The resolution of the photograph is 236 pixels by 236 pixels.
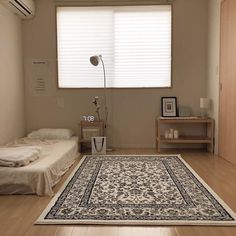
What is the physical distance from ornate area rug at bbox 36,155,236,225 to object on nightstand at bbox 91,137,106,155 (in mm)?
811

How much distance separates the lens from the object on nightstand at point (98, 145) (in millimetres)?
5000

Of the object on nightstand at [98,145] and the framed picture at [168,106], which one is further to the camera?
the framed picture at [168,106]

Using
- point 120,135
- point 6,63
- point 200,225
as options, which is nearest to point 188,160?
point 120,135

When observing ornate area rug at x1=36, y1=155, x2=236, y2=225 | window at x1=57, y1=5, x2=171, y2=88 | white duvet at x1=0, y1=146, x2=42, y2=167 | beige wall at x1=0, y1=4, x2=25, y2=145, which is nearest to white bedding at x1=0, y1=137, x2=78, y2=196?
white duvet at x1=0, y1=146, x2=42, y2=167

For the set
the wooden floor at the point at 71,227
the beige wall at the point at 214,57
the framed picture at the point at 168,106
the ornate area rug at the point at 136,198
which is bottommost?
the wooden floor at the point at 71,227

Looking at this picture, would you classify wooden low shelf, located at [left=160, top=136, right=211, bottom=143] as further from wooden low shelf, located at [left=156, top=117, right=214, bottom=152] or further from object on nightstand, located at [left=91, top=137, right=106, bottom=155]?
object on nightstand, located at [left=91, top=137, right=106, bottom=155]

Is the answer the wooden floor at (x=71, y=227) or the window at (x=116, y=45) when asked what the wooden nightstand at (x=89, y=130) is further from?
the wooden floor at (x=71, y=227)

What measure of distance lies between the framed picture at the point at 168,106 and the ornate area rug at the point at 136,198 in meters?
1.41

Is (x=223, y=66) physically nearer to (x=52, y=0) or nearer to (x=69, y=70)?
(x=69, y=70)

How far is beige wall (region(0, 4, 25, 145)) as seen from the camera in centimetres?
461

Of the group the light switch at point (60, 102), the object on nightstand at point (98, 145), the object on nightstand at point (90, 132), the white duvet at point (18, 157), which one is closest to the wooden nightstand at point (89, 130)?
the object on nightstand at point (90, 132)

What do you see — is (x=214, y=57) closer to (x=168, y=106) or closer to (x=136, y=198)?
(x=168, y=106)

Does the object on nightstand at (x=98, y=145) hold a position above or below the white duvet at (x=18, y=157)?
below

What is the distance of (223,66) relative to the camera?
4551 millimetres
